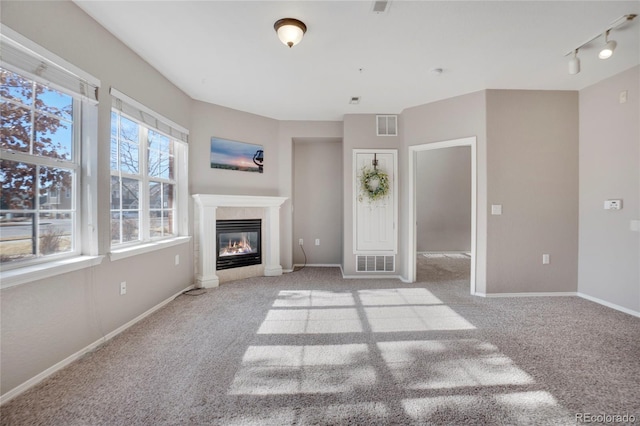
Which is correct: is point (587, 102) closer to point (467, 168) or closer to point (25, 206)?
point (467, 168)

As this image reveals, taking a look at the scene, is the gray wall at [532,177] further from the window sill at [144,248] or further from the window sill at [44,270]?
the window sill at [44,270]

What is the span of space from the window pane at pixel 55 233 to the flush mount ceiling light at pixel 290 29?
7.46 ft

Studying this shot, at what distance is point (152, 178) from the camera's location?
327 cm

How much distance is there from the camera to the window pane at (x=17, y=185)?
1.76 meters

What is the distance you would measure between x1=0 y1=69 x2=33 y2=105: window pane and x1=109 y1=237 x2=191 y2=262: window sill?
1293 mm

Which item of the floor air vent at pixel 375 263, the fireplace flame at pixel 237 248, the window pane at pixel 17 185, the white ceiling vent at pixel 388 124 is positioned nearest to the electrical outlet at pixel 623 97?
the white ceiling vent at pixel 388 124

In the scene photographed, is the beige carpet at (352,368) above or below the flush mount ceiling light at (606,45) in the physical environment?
below

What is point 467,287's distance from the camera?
4094 mm

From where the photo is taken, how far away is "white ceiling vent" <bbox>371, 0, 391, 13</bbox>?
6.66 ft

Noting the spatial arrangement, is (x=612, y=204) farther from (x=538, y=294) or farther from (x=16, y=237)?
(x=16, y=237)

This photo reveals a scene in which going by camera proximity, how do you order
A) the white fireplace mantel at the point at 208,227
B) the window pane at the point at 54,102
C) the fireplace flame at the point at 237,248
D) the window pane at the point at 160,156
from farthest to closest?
the fireplace flame at the point at 237,248
the white fireplace mantel at the point at 208,227
the window pane at the point at 160,156
the window pane at the point at 54,102

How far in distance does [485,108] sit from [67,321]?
486 cm

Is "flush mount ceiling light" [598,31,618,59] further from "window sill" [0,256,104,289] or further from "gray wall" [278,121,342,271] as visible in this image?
"window sill" [0,256,104,289]

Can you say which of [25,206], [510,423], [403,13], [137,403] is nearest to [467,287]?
[510,423]
